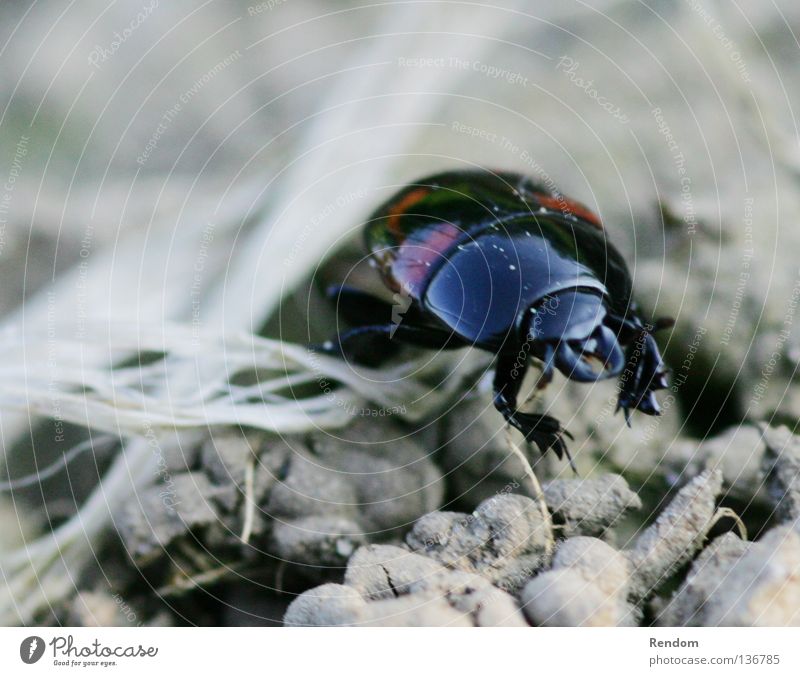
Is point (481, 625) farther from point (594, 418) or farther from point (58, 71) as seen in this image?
point (58, 71)

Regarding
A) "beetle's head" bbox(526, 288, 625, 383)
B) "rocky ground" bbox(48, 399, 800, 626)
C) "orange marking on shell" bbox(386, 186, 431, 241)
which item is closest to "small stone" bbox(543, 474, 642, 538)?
"rocky ground" bbox(48, 399, 800, 626)

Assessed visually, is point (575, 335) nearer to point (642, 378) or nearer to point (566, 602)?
point (642, 378)

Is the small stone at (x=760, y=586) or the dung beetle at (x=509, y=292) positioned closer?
the small stone at (x=760, y=586)

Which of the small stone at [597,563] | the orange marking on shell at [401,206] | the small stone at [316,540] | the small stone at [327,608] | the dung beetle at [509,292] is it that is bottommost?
the small stone at [327,608]

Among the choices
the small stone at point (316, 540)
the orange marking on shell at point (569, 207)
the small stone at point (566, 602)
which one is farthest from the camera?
the orange marking on shell at point (569, 207)

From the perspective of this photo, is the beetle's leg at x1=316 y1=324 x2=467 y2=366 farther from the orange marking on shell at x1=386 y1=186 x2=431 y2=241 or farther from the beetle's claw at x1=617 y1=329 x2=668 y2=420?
the beetle's claw at x1=617 y1=329 x2=668 y2=420

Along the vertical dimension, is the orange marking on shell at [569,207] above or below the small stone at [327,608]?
above

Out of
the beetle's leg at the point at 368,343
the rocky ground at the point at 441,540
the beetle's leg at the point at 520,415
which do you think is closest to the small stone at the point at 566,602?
the rocky ground at the point at 441,540

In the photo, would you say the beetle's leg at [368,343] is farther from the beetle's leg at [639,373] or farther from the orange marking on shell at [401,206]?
the beetle's leg at [639,373]
